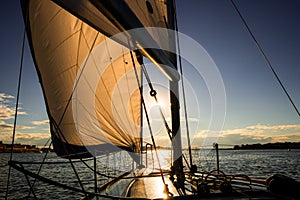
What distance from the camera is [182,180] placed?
5.18 m

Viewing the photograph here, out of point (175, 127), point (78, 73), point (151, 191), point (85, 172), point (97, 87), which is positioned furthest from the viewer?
point (85, 172)

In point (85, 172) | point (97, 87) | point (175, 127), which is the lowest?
point (85, 172)

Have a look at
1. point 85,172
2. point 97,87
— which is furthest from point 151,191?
point 85,172

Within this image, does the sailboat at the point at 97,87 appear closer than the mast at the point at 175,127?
Yes

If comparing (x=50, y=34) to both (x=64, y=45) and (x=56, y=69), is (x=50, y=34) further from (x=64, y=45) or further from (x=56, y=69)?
(x=56, y=69)

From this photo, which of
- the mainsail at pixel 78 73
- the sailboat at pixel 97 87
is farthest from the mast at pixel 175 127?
the mainsail at pixel 78 73

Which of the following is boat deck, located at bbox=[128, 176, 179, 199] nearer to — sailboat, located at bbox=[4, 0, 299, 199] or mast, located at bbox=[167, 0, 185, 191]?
sailboat, located at bbox=[4, 0, 299, 199]

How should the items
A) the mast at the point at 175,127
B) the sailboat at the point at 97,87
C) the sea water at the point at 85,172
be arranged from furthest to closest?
the sea water at the point at 85,172
the mast at the point at 175,127
the sailboat at the point at 97,87

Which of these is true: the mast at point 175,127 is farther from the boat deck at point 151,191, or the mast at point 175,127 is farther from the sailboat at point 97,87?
the boat deck at point 151,191

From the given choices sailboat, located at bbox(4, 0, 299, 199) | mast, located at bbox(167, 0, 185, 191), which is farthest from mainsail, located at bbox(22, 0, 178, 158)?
mast, located at bbox(167, 0, 185, 191)

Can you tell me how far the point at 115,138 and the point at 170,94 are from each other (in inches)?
76.3

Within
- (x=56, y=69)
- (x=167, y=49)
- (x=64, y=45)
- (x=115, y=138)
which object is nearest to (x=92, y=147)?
(x=115, y=138)

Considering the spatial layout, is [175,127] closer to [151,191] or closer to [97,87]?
[151,191]

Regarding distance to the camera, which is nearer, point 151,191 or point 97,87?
point 151,191
